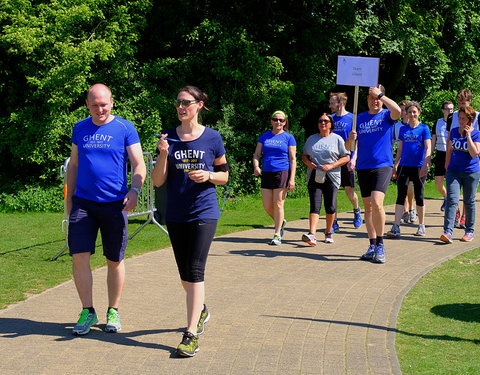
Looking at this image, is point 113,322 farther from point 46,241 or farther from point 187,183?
point 46,241

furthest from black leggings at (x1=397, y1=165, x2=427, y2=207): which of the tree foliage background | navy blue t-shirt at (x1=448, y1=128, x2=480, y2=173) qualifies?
the tree foliage background

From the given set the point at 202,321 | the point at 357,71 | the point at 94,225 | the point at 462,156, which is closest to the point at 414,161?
the point at 462,156

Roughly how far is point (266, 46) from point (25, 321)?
13775mm

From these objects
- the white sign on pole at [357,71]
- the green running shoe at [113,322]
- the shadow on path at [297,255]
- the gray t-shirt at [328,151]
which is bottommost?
the shadow on path at [297,255]

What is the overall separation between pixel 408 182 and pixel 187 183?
21.9 ft

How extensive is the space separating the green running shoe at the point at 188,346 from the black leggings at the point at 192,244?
0.43 meters

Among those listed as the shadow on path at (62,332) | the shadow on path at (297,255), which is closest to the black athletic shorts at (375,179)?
the shadow on path at (297,255)

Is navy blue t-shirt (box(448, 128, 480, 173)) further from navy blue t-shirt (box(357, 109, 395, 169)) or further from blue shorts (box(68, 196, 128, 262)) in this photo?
blue shorts (box(68, 196, 128, 262))

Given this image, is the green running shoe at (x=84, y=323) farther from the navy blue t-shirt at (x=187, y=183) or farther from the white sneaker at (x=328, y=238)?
the white sneaker at (x=328, y=238)

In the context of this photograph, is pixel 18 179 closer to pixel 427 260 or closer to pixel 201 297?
pixel 427 260

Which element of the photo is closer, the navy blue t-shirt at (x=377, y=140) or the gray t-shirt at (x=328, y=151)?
the navy blue t-shirt at (x=377, y=140)

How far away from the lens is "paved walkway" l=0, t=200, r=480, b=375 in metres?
4.70

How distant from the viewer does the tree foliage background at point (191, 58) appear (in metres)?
15.3

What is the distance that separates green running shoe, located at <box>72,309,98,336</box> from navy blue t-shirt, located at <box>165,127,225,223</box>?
1.10 meters
